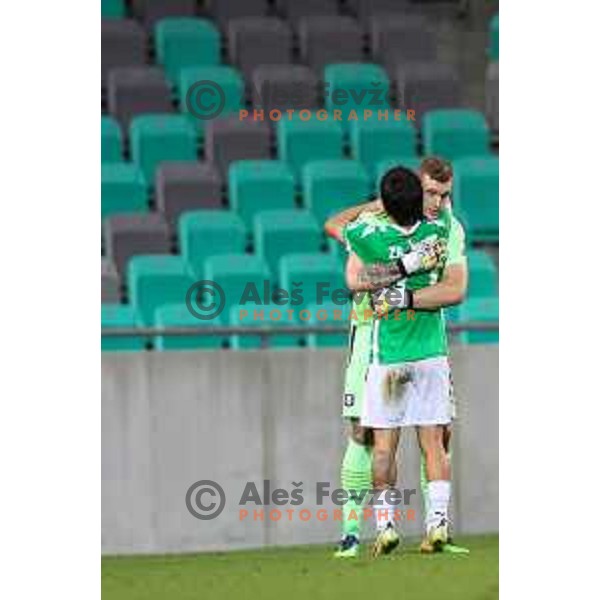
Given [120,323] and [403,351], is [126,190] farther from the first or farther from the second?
[403,351]

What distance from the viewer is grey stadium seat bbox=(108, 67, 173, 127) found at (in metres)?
14.5

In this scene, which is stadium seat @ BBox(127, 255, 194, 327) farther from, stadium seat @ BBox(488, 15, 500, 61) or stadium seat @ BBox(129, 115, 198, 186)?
stadium seat @ BBox(488, 15, 500, 61)

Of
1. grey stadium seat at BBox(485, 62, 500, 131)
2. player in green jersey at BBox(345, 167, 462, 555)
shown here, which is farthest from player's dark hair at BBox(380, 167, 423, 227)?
grey stadium seat at BBox(485, 62, 500, 131)

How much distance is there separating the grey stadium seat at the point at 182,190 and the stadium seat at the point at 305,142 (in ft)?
2.40

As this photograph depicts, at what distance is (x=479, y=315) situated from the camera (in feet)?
38.5

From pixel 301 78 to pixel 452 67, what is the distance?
1.52m

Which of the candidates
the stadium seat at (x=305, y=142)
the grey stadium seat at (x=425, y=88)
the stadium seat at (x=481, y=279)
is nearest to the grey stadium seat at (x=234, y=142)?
the stadium seat at (x=305, y=142)

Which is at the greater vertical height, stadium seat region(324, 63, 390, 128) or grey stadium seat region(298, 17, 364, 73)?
grey stadium seat region(298, 17, 364, 73)

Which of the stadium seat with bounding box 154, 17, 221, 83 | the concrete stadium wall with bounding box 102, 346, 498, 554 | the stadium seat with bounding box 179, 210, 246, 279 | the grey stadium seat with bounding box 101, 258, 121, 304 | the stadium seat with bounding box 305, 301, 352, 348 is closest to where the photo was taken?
the concrete stadium wall with bounding box 102, 346, 498, 554

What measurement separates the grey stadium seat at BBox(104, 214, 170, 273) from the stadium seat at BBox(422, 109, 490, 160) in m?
2.11

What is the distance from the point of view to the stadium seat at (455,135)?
14.4 metres
